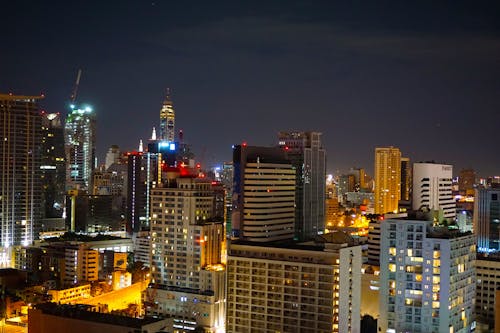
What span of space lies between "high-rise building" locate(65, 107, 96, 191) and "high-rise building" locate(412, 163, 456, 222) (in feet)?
95.7

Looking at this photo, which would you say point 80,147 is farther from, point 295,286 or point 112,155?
point 295,286

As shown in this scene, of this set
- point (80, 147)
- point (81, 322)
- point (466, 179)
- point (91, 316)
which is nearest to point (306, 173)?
point (91, 316)

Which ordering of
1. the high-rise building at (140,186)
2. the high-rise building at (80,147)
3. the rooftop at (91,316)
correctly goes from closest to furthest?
1. the rooftop at (91,316)
2. the high-rise building at (140,186)
3. the high-rise building at (80,147)

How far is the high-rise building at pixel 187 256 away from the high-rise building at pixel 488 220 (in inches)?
510

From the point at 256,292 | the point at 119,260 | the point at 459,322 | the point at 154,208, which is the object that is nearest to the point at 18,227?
the point at 119,260

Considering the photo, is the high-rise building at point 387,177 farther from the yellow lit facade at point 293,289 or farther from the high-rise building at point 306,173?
the yellow lit facade at point 293,289

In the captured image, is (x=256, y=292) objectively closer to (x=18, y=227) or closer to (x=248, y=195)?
(x=248, y=195)

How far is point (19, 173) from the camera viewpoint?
30.8 meters

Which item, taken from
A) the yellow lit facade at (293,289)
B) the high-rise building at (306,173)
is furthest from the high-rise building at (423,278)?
the high-rise building at (306,173)

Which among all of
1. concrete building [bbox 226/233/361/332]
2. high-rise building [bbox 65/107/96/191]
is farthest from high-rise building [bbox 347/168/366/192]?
concrete building [bbox 226/233/361/332]

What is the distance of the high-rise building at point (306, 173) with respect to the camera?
29.2m

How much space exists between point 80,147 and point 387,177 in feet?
83.1

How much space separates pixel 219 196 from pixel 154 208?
2679 mm

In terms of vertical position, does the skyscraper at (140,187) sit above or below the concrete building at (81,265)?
above
